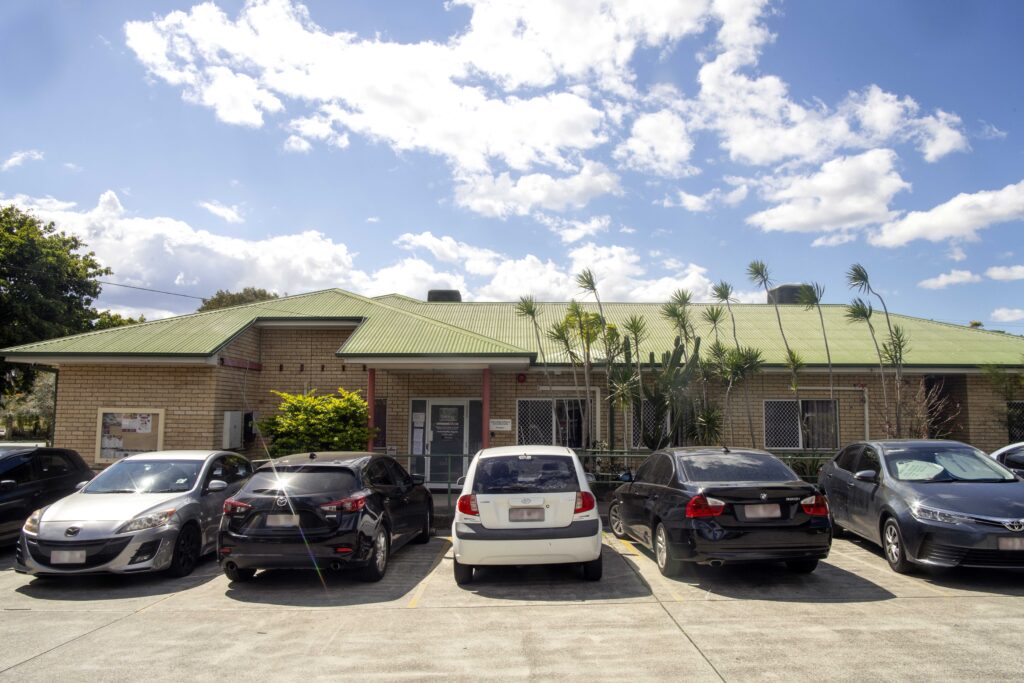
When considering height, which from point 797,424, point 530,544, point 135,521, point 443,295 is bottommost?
point 530,544

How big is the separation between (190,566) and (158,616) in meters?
1.87

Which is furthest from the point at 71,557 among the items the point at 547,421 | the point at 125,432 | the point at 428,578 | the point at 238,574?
the point at 547,421

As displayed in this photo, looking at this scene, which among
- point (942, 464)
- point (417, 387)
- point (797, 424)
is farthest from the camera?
point (797, 424)

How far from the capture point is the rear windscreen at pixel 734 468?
7.86 meters

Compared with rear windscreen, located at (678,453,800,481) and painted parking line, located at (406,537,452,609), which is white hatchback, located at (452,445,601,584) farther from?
rear windscreen, located at (678,453,800,481)

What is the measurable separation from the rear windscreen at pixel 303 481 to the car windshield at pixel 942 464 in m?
6.56

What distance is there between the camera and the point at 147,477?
29.6 ft

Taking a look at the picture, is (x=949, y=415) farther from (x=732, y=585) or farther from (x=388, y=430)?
(x=388, y=430)

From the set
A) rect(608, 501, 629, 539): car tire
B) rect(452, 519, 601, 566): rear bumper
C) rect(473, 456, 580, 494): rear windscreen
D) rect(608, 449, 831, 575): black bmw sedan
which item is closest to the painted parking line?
rect(452, 519, 601, 566): rear bumper

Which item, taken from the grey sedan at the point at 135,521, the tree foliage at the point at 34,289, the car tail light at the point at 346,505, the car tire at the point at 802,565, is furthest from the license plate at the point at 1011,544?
the tree foliage at the point at 34,289

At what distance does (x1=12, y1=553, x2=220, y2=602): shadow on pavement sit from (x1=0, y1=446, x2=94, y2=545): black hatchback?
5.88 feet

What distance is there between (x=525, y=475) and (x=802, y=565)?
10.7 ft

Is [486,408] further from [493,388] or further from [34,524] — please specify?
[34,524]

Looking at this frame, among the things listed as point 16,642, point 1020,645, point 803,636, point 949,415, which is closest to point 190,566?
point 16,642
